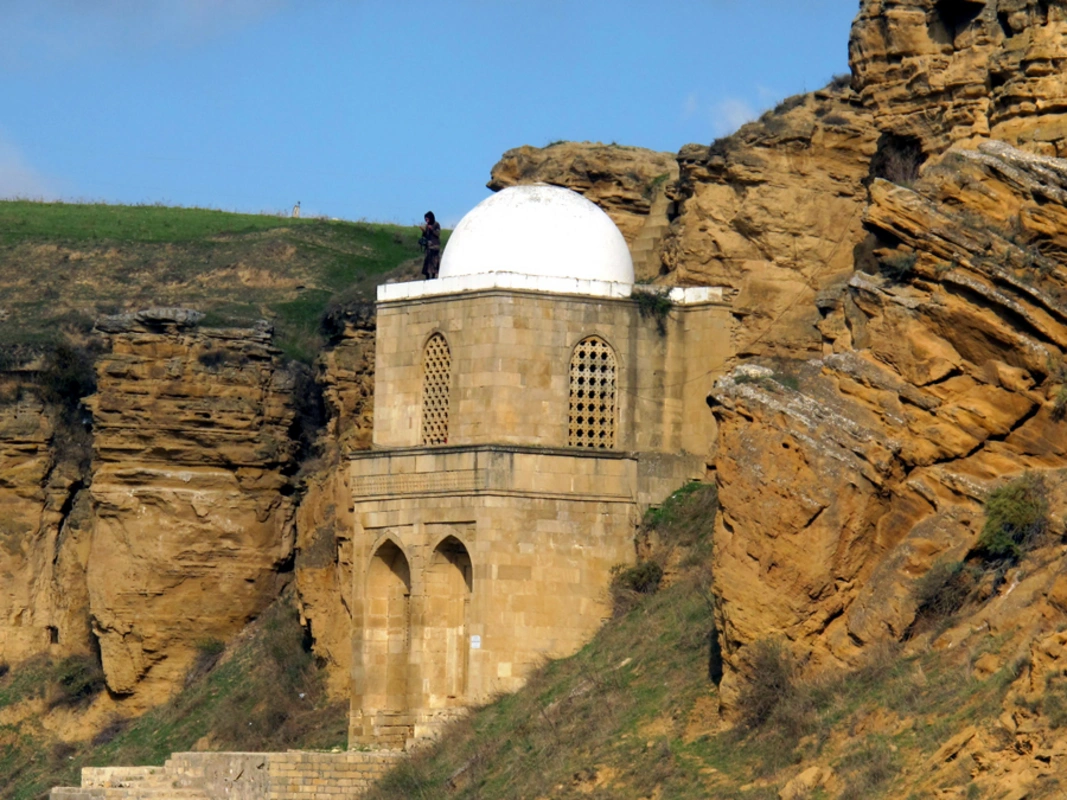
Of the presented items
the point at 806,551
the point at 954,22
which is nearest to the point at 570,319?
the point at 954,22

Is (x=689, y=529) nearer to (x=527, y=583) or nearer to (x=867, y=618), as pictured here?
(x=527, y=583)

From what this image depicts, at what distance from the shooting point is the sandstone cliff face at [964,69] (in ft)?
99.2

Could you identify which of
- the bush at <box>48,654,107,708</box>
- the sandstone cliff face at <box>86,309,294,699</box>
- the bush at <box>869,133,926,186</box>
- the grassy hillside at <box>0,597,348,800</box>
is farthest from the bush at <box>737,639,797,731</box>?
the bush at <box>48,654,107,708</box>

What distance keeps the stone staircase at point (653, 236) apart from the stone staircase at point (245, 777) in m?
10.1

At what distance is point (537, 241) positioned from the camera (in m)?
39.1

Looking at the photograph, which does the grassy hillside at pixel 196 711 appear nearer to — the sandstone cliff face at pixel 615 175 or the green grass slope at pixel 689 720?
the green grass slope at pixel 689 720

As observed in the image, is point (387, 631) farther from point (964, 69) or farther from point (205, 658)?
point (964, 69)

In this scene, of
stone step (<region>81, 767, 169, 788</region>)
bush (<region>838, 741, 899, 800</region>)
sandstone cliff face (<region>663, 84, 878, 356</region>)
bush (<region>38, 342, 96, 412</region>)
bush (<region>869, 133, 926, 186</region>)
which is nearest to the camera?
bush (<region>838, 741, 899, 800</region>)

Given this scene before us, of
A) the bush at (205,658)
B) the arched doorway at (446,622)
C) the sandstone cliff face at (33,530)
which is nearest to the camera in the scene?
the arched doorway at (446,622)

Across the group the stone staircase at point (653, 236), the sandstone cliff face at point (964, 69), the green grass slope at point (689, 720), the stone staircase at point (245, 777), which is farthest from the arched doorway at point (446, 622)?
the sandstone cliff face at point (964, 69)

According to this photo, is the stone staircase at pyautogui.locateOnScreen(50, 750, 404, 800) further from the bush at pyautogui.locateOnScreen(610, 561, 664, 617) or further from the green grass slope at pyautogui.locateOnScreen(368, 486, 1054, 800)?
the bush at pyautogui.locateOnScreen(610, 561, 664, 617)

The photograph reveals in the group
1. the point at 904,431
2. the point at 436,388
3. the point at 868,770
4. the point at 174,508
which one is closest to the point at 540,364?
the point at 436,388

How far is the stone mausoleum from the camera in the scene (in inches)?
1489

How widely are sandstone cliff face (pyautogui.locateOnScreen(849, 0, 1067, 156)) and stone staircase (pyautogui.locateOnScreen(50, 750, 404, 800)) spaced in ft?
39.2
